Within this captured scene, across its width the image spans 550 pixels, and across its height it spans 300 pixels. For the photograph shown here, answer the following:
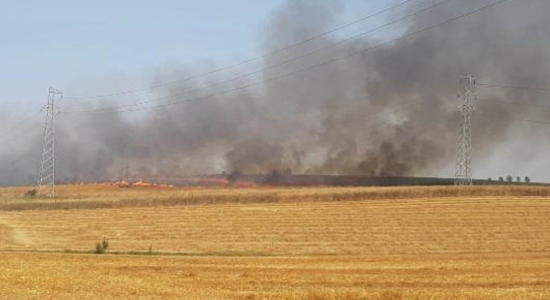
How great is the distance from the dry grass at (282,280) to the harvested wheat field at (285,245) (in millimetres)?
68

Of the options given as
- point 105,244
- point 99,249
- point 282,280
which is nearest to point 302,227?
point 105,244

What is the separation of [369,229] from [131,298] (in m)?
41.0

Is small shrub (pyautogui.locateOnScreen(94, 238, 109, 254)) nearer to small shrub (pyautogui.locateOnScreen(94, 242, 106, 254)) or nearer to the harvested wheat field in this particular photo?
small shrub (pyautogui.locateOnScreen(94, 242, 106, 254))

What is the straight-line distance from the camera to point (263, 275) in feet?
112

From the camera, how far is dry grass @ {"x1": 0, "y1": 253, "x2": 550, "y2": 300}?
Answer: 2538 centimetres

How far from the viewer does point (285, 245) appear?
57.3m

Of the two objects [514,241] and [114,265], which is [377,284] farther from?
[514,241]

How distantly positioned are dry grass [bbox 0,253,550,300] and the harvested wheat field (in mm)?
68

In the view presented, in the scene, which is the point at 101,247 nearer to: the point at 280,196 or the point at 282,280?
the point at 282,280

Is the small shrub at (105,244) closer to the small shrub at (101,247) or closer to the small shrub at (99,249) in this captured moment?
the small shrub at (101,247)

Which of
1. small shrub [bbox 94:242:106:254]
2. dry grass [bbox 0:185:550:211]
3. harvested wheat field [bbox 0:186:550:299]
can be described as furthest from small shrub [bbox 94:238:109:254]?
dry grass [bbox 0:185:550:211]

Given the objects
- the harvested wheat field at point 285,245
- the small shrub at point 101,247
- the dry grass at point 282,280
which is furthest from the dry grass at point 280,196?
the dry grass at point 282,280

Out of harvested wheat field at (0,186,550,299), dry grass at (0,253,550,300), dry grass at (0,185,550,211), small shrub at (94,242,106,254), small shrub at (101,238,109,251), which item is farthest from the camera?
dry grass at (0,185,550,211)

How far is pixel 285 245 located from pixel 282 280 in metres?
25.6
